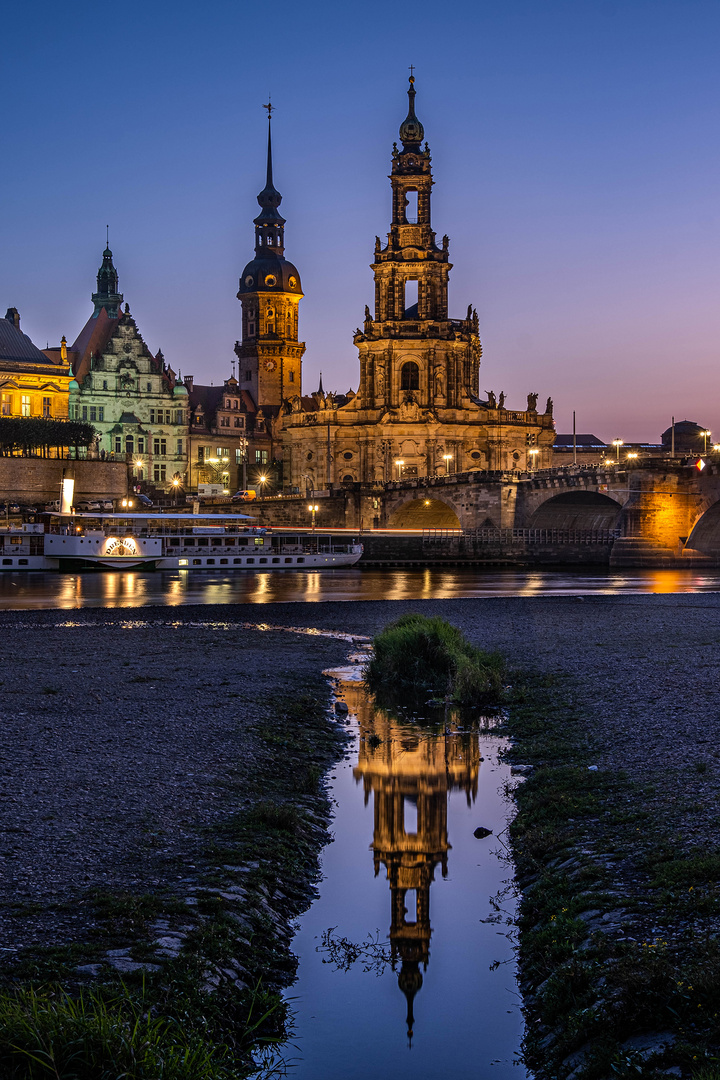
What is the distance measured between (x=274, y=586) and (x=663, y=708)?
1666 inches

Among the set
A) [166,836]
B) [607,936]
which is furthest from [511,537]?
[607,936]

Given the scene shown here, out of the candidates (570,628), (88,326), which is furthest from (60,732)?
(88,326)

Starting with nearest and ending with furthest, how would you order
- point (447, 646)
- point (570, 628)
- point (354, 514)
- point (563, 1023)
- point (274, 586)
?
point (563, 1023)
point (447, 646)
point (570, 628)
point (274, 586)
point (354, 514)

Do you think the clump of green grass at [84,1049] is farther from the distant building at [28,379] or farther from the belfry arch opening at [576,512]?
the distant building at [28,379]

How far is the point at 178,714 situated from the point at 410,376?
112 meters

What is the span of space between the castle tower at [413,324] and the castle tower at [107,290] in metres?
34.1

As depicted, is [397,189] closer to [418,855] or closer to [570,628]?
[570,628]

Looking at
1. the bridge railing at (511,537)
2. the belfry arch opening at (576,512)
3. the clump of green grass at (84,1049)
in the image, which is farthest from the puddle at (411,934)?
the bridge railing at (511,537)

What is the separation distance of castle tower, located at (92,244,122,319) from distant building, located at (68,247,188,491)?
27.5ft

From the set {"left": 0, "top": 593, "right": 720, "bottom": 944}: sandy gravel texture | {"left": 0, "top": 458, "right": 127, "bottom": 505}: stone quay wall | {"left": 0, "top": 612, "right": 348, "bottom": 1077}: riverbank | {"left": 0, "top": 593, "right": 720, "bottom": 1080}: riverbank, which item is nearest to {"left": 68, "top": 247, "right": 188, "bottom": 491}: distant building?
{"left": 0, "top": 458, "right": 127, "bottom": 505}: stone quay wall

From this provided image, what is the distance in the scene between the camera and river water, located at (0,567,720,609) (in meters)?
50.0

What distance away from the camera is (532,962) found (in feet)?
31.2

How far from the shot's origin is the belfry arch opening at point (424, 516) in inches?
4299

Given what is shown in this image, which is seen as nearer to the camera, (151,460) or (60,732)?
(60,732)
